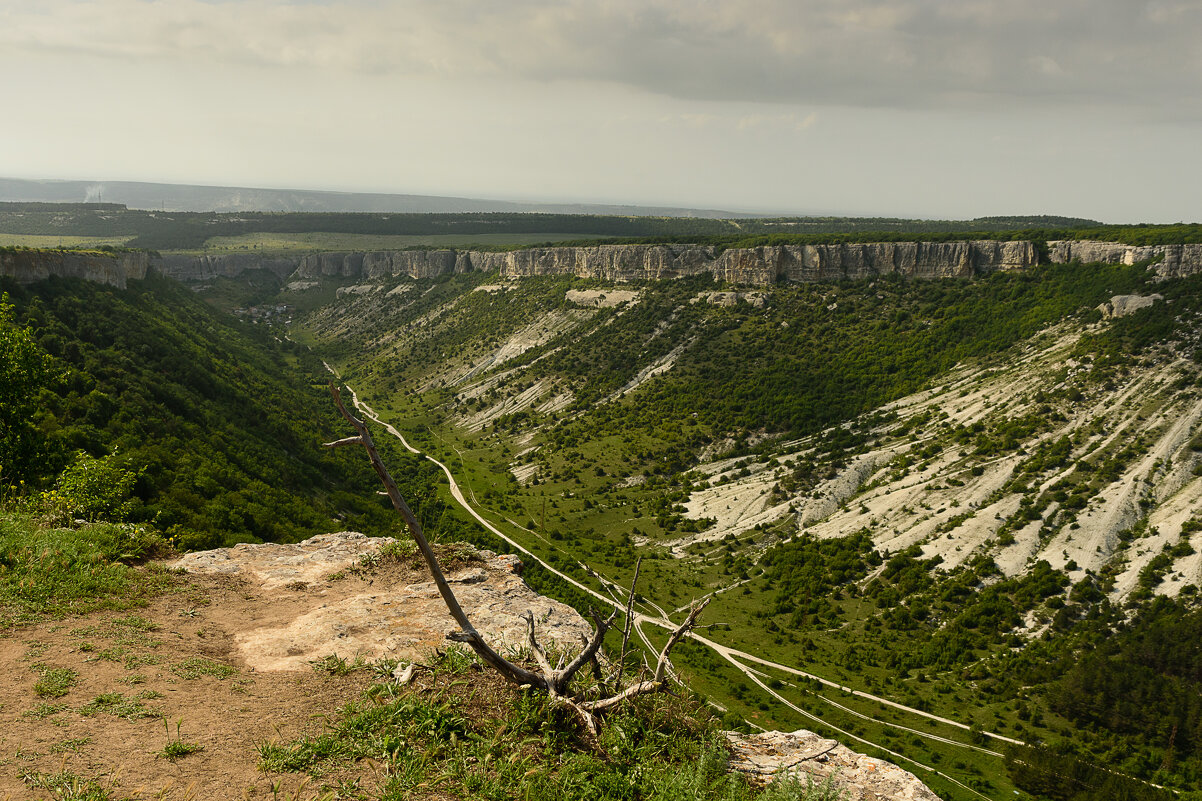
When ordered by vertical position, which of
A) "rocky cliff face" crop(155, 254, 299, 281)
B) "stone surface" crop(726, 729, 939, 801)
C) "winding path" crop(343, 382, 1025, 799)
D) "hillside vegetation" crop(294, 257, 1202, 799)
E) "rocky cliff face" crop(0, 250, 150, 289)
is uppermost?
"rocky cliff face" crop(155, 254, 299, 281)

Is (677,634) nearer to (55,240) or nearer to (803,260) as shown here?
(803,260)

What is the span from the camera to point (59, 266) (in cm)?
5278

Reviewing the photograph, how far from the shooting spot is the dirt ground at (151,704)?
686 centimetres

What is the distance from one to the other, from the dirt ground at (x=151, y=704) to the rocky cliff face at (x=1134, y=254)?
287 ft

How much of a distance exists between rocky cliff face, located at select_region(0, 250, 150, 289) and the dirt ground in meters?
49.6

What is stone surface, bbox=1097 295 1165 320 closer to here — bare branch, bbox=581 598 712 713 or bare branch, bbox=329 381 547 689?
bare branch, bbox=581 598 712 713

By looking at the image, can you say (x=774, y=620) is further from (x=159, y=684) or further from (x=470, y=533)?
(x=159, y=684)

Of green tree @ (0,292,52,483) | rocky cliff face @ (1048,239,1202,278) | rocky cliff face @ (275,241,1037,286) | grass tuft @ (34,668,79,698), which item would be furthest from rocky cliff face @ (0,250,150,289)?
rocky cliff face @ (1048,239,1202,278)

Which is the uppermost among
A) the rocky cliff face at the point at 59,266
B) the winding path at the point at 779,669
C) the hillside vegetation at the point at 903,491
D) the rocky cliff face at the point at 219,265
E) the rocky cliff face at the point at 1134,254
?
the rocky cliff face at the point at 1134,254

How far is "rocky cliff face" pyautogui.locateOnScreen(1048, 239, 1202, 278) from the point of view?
212 feet

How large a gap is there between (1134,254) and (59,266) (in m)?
110

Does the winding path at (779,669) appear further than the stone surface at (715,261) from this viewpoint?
No

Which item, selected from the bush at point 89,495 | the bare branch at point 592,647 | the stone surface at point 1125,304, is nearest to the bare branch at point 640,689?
the bare branch at point 592,647

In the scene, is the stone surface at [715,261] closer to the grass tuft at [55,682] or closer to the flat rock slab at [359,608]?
the flat rock slab at [359,608]
